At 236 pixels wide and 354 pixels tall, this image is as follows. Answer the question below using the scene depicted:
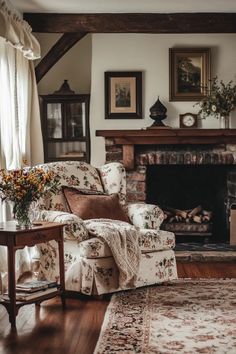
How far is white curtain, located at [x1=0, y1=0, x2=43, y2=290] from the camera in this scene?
197 inches

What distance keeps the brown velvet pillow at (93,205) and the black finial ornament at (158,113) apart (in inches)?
64.0

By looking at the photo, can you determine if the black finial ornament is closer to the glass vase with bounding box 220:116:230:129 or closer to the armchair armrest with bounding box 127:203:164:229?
the glass vase with bounding box 220:116:230:129

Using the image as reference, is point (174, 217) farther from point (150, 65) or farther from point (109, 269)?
point (109, 269)

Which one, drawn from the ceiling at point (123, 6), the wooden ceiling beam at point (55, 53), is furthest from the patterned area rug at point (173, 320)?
the wooden ceiling beam at point (55, 53)

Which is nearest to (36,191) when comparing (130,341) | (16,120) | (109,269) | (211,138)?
(109,269)

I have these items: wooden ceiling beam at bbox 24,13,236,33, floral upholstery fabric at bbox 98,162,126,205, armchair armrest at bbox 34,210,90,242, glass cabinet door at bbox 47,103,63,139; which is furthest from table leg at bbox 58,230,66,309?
wooden ceiling beam at bbox 24,13,236,33

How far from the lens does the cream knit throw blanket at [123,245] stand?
13.7 feet

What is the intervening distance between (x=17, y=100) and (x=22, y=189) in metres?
2.06

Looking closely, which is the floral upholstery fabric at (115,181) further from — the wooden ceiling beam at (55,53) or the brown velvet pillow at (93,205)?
the wooden ceiling beam at (55,53)

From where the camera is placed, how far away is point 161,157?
6293 millimetres

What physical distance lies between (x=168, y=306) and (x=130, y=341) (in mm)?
807

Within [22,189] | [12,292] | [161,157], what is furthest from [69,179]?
[161,157]

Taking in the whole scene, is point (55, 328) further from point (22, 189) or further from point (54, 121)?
point (54, 121)

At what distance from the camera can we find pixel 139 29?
6137 millimetres
